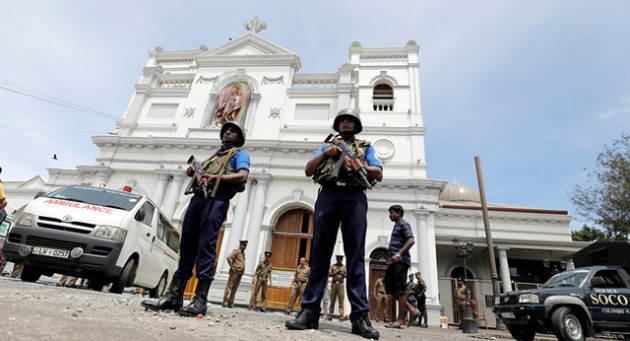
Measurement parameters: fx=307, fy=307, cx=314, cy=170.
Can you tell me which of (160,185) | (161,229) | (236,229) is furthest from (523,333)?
(160,185)

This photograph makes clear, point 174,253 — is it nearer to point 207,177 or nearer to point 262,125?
point 207,177

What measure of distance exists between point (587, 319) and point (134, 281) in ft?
26.1

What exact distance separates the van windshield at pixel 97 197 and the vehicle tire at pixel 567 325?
23.9 feet

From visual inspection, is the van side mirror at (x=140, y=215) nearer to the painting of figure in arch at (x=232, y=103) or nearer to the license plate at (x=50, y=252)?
the license plate at (x=50, y=252)

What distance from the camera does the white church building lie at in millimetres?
13594

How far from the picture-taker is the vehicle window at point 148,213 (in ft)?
19.2

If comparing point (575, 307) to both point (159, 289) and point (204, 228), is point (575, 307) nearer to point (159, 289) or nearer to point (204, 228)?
point (204, 228)

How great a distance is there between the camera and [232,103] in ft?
53.8

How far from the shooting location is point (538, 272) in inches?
729

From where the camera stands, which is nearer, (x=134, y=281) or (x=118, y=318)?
(x=118, y=318)

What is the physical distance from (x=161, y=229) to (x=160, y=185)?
8515 mm

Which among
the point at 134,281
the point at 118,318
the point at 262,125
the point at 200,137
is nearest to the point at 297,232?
the point at 262,125

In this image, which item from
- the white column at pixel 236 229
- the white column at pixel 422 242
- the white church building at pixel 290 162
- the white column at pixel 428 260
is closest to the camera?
the white column at pixel 428 260

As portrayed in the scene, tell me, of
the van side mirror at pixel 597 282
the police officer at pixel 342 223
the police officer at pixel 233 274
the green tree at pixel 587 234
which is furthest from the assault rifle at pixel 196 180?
the green tree at pixel 587 234
